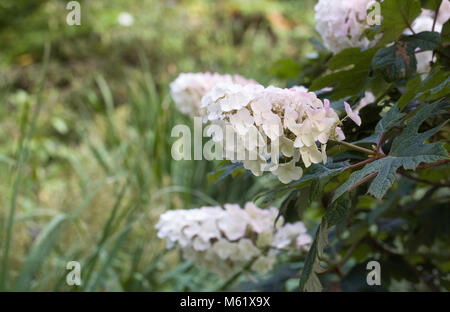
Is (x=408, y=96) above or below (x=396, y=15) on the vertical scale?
below

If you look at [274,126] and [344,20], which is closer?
[274,126]

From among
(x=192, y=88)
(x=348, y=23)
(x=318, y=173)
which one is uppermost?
(x=192, y=88)

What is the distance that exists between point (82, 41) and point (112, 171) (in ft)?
10.0

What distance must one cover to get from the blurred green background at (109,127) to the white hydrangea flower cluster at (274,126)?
0.51 meters

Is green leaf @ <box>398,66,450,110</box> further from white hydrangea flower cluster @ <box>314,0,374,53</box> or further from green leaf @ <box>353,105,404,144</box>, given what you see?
white hydrangea flower cluster @ <box>314,0,374,53</box>

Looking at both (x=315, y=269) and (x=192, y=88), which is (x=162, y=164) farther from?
(x=315, y=269)

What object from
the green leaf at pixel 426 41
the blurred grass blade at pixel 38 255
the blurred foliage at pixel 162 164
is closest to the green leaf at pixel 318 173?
the blurred foliage at pixel 162 164

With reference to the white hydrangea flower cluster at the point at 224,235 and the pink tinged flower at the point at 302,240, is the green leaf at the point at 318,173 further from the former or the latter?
the pink tinged flower at the point at 302,240

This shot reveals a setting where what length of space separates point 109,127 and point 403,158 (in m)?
2.41

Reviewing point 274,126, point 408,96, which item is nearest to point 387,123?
point 408,96

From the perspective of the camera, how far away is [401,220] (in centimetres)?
110

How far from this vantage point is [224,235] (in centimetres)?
96

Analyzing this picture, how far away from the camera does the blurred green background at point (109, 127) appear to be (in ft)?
4.80
